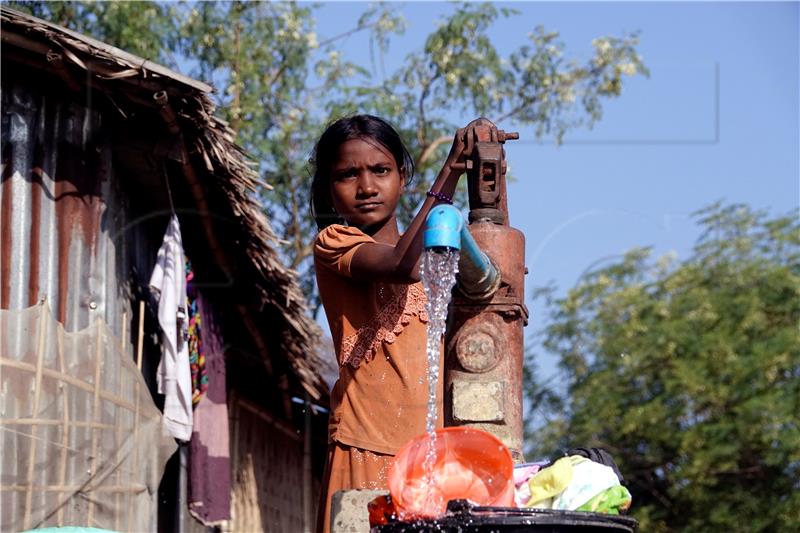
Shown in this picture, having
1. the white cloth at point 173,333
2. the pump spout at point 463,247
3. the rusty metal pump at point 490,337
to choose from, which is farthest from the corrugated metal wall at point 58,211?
the pump spout at point 463,247

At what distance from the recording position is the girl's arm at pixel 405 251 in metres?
2.85

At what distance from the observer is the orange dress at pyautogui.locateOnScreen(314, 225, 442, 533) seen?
3.15 meters

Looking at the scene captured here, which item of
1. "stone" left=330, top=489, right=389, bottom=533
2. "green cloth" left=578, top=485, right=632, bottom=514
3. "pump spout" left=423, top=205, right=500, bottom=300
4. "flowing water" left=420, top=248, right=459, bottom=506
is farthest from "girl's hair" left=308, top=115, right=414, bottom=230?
"green cloth" left=578, top=485, right=632, bottom=514

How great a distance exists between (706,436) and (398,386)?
487 inches

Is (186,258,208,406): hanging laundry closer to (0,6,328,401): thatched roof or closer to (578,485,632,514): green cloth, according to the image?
(0,6,328,401): thatched roof

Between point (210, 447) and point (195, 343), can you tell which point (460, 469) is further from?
point (210, 447)

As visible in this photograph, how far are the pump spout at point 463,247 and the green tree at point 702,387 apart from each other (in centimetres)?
1100

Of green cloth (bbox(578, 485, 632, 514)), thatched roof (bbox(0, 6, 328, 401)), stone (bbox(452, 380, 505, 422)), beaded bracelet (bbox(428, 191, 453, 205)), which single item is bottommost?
green cloth (bbox(578, 485, 632, 514))

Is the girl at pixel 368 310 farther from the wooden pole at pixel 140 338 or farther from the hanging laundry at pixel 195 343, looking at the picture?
the hanging laundry at pixel 195 343

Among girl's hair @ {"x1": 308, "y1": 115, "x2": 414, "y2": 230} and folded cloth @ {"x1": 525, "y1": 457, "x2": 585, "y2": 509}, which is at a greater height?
girl's hair @ {"x1": 308, "y1": 115, "x2": 414, "y2": 230}

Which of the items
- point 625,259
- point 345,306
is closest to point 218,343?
point 345,306

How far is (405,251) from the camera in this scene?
287 cm

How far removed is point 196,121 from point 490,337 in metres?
2.54

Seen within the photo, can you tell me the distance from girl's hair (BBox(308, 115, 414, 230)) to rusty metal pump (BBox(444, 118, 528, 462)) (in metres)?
0.21
